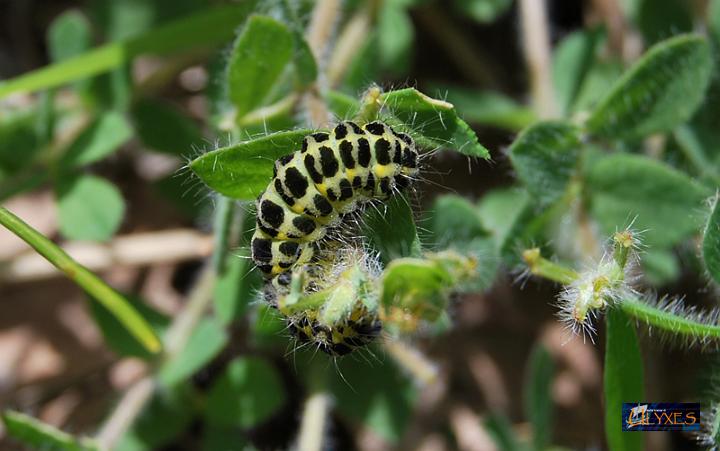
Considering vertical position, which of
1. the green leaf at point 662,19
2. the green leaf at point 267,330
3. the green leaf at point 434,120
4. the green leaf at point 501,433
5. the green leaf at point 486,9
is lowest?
the green leaf at point 501,433

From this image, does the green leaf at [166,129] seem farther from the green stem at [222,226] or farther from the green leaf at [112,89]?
the green stem at [222,226]

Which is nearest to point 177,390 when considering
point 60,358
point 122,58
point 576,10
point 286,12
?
point 60,358

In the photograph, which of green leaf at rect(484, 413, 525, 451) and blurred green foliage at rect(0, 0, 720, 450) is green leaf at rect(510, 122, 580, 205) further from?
green leaf at rect(484, 413, 525, 451)

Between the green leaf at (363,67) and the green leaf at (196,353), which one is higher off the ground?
the green leaf at (363,67)

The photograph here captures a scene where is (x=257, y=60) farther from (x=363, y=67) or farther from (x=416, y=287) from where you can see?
(x=416, y=287)

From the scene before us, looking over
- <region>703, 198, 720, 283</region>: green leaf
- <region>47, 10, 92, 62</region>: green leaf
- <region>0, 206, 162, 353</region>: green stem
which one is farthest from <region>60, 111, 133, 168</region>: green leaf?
<region>703, 198, 720, 283</region>: green leaf

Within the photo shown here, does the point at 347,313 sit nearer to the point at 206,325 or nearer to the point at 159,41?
the point at 206,325

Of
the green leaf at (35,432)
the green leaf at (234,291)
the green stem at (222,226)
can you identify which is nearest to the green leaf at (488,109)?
the green leaf at (234,291)

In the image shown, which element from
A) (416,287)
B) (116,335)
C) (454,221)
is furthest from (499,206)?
(116,335)
